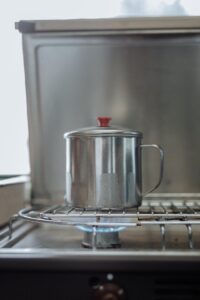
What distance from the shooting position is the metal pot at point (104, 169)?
0.83 metres

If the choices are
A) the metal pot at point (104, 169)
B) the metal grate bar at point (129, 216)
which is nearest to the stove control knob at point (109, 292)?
the metal grate bar at point (129, 216)

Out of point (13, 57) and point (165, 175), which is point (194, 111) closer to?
point (165, 175)

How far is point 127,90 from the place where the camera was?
1.16m

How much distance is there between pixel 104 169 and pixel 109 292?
289 mm

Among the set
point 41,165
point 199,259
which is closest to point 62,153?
point 41,165

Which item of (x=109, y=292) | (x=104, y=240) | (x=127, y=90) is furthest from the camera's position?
(x=127, y=90)

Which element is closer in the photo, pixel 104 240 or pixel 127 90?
pixel 104 240

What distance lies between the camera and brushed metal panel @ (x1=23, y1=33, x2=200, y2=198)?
1.14 m

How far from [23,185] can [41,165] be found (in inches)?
3.7

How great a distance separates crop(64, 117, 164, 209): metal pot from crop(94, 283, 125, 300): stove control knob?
220mm

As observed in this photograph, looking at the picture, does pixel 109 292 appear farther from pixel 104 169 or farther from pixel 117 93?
pixel 117 93

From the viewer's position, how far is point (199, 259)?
62 cm

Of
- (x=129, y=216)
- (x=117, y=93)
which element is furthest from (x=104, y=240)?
(x=117, y=93)

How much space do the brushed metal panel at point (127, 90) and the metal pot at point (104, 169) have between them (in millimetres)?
310
